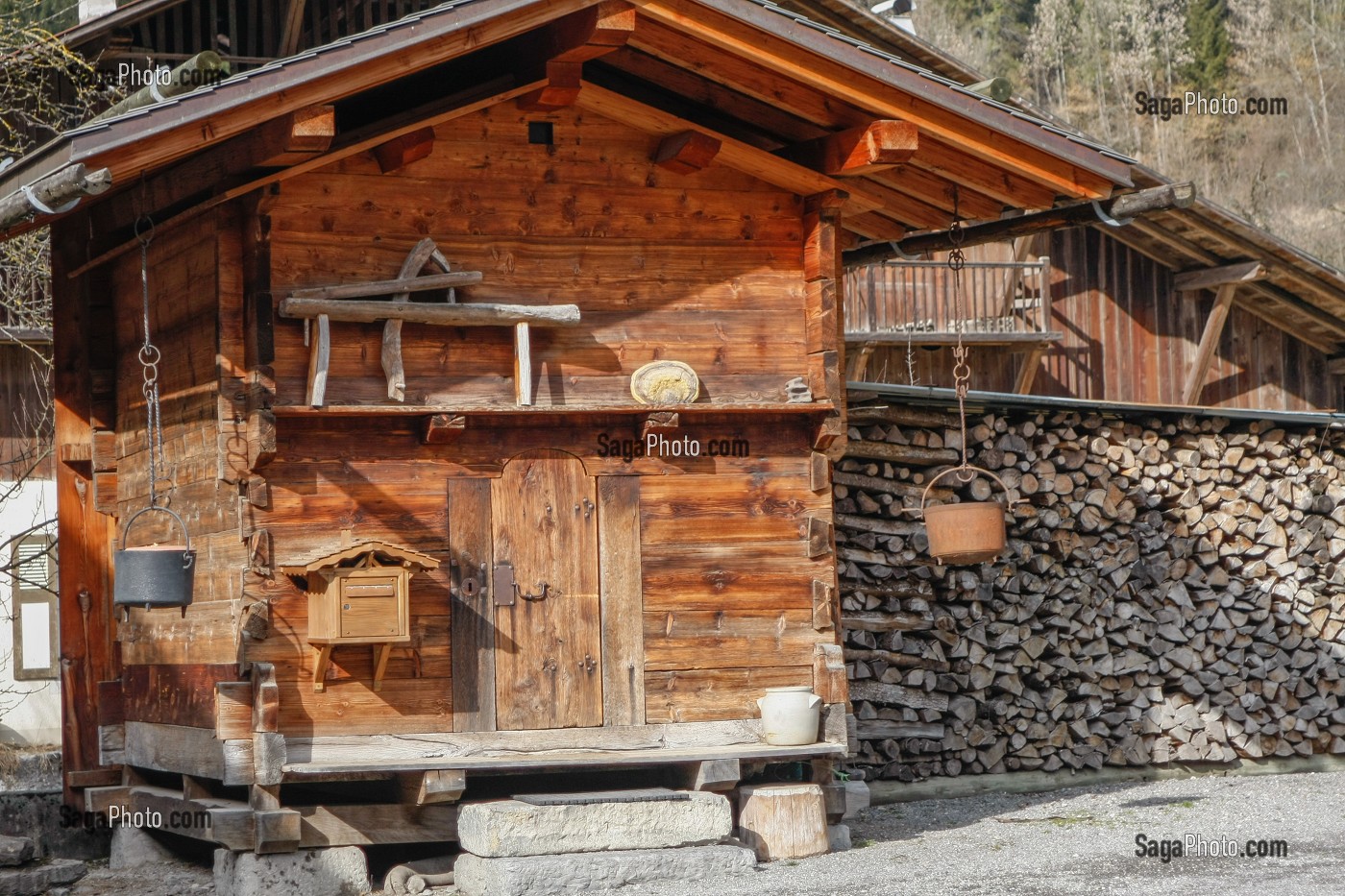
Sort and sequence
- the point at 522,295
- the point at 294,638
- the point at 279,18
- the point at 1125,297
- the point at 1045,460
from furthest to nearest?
the point at 1125,297, the point at 279,18, the point at 1045,460, the point at 522,295, the point at 294,638

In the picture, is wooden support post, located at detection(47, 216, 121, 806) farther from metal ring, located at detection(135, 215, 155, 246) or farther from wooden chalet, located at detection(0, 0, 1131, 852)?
metal ring, located at detection(135, 215, 155, 246)

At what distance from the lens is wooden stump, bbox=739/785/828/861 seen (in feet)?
29.3

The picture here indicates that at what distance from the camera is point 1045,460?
12.4 metres

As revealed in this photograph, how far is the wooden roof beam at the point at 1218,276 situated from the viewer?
1675 cm

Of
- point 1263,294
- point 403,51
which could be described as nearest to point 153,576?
point 403,51

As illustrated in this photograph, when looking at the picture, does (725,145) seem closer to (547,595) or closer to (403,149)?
(403,149)

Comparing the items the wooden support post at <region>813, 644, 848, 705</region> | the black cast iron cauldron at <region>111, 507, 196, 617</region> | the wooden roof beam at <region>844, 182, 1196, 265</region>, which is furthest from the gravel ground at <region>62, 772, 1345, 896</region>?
the wooden roof beam at <region>844, 182, 1196, 265</region>

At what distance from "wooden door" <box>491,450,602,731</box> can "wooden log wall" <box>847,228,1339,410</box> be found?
9.43 m

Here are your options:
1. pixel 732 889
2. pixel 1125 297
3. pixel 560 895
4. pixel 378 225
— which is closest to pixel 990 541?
pixel 732 889

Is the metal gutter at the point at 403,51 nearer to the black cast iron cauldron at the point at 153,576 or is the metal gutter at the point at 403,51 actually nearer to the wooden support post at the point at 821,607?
the black cast iron cauldron at the point at 153,576

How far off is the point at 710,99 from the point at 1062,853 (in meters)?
4.65

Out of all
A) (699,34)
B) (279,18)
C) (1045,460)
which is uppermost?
(279,18)

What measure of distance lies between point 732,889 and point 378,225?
3.97 m

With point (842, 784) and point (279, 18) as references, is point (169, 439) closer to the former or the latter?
point (842, 784)
